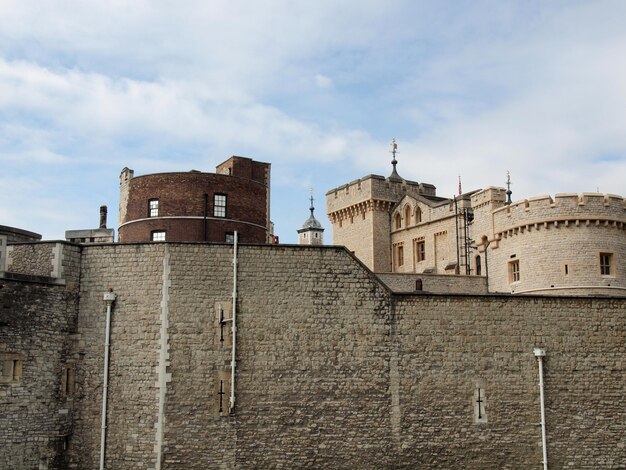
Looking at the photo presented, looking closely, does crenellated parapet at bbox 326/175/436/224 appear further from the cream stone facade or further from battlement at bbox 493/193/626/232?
battlement at bbox 493/193/626/232

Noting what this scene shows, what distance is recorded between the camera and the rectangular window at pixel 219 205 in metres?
37.6

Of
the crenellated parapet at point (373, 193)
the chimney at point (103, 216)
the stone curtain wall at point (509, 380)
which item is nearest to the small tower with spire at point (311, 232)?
the crenellated parapet at point (373, 193)

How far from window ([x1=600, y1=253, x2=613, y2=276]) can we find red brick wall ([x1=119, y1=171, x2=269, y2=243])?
15.3 m

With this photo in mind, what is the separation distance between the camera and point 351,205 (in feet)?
191

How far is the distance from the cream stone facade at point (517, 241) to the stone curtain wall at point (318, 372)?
34.7 ft

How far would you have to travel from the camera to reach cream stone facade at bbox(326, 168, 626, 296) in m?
36.8

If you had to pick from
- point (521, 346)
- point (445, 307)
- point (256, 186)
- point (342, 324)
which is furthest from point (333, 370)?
point (256, 186)

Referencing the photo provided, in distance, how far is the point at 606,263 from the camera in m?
37.0

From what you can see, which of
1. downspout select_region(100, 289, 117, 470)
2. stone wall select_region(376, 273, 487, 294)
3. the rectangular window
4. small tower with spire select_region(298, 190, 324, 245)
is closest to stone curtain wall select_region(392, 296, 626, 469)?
downspout select_region(100, 289, 117, 470)

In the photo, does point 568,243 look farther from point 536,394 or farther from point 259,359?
point 259,359

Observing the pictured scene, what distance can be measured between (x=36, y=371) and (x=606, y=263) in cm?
2479

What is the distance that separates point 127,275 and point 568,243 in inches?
815

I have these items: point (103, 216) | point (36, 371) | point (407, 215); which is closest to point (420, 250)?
point (407, 215)

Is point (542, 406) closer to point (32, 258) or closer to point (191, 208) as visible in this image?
point (32, 258)
